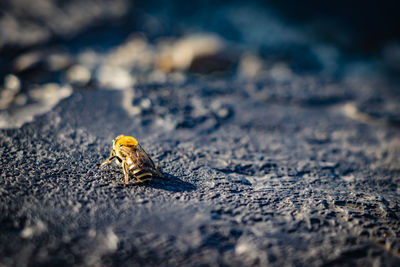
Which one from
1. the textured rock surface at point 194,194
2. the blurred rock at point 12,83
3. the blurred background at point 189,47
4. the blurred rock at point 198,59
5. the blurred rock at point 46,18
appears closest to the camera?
the textured rock surface at point 194,194

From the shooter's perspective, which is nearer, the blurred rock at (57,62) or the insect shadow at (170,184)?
the insect shadow at (170,184)

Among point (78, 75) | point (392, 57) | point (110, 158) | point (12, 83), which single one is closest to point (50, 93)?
point (78, 75)

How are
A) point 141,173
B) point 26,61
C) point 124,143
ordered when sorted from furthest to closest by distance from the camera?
point 26,61 → point 124,143 → point 141,173

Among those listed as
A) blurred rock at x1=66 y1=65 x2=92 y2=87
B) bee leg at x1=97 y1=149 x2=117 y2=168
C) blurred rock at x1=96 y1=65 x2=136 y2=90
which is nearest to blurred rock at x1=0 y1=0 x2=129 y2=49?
blurred rock at x1=66 y1=65 x2=92 y2=87

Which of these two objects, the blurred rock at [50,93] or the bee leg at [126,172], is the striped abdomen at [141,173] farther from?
the blurred rock at [50,93]

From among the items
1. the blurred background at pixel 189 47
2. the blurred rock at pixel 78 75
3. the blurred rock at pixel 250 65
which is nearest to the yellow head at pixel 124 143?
the blurred background at pixel 189 47

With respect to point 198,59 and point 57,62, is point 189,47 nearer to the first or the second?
point 198,59

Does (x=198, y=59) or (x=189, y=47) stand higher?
(x=189, y=47)

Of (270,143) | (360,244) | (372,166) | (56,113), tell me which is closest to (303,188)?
(360,244)
